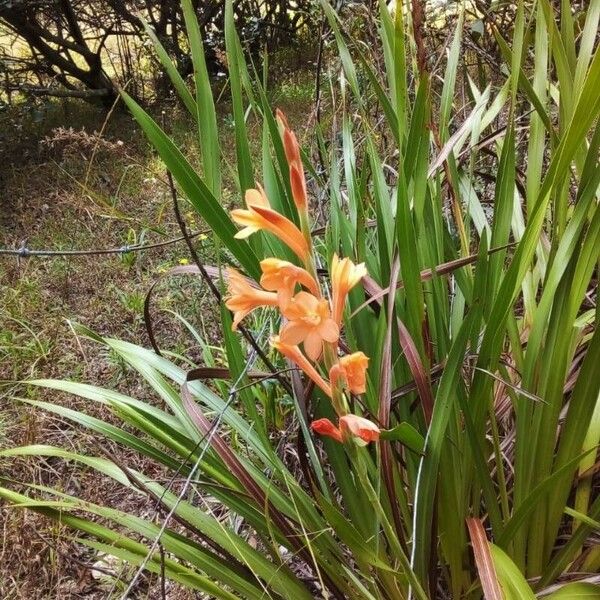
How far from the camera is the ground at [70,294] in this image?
1377mm

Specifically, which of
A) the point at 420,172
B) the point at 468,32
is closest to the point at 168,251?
the point at 468,32

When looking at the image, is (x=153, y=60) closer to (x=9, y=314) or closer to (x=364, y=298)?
(x=9, y=314)

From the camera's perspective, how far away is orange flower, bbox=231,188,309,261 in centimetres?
58

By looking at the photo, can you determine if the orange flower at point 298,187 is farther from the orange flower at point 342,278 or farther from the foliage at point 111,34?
the foliage at point 111,34

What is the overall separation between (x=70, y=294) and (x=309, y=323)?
2.39 metres

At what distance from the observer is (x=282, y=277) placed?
1.89 feet

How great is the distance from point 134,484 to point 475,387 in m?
0.52

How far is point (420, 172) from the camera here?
0.88 m

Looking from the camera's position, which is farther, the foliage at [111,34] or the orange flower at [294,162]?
the foliage at [111,34]

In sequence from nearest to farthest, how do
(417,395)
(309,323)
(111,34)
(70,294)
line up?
(309,323), (417,395), (70,294), (111,34)

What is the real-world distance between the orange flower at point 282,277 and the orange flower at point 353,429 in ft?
0.42

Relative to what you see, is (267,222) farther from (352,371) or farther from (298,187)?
(352,371)

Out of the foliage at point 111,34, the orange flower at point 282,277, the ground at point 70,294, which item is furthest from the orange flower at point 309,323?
the foliage at point 111,34

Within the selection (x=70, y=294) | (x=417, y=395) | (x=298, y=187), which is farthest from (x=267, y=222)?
(x=70, y=294)
